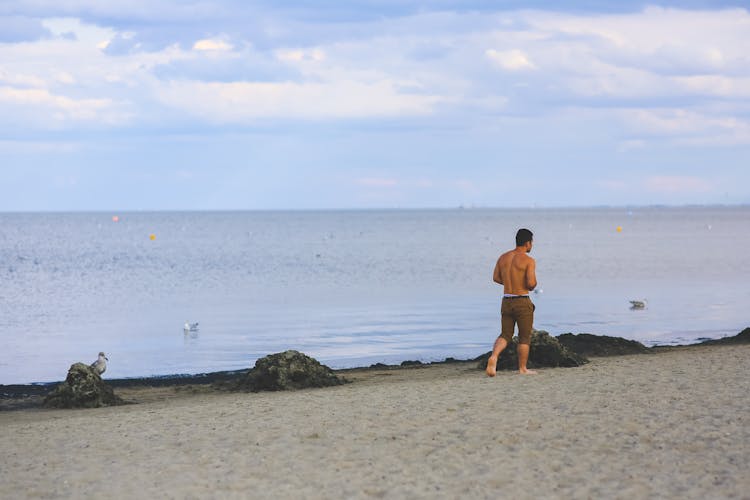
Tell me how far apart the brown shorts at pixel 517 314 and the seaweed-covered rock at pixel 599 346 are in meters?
4.47

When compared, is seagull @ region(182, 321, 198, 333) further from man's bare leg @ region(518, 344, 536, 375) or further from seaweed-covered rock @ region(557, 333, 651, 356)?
man's bare leg @ region(518, 344, 536, 375)

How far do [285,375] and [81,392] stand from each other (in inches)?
114

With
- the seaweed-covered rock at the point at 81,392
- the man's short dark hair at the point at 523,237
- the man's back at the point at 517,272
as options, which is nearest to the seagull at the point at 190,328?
the seaweed-covered rock at the point at 81,392

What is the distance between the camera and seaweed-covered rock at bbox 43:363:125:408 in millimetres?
13930

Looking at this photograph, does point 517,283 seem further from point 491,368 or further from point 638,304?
point 638,304

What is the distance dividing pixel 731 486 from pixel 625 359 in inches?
347

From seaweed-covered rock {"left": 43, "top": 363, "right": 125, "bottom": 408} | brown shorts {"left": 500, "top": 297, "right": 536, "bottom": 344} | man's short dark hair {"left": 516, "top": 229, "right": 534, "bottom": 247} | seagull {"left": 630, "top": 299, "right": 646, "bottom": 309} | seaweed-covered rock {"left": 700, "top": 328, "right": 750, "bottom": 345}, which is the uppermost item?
man's short dark hair {"left": 516, "top": 229, "right": 534, "bottom": 247}

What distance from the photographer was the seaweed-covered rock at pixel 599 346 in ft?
58.3

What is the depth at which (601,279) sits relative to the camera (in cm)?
4450

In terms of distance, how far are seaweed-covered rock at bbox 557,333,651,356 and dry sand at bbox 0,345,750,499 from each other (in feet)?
14.4

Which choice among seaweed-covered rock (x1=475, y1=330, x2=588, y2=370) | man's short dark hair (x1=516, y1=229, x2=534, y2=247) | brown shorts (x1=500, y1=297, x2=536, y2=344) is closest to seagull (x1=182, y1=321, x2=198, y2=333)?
seaweed-covered rock (x1=475, y1=330, x2=588, y2=370)

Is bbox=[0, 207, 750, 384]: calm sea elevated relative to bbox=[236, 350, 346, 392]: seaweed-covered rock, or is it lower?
elevated

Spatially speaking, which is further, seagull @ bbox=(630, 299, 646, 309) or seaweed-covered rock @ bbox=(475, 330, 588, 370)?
seagull @ bbox=(630, 299, 646, 309)

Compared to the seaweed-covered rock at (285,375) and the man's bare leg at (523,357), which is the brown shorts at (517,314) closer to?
the man's bare leg at (523,357)
